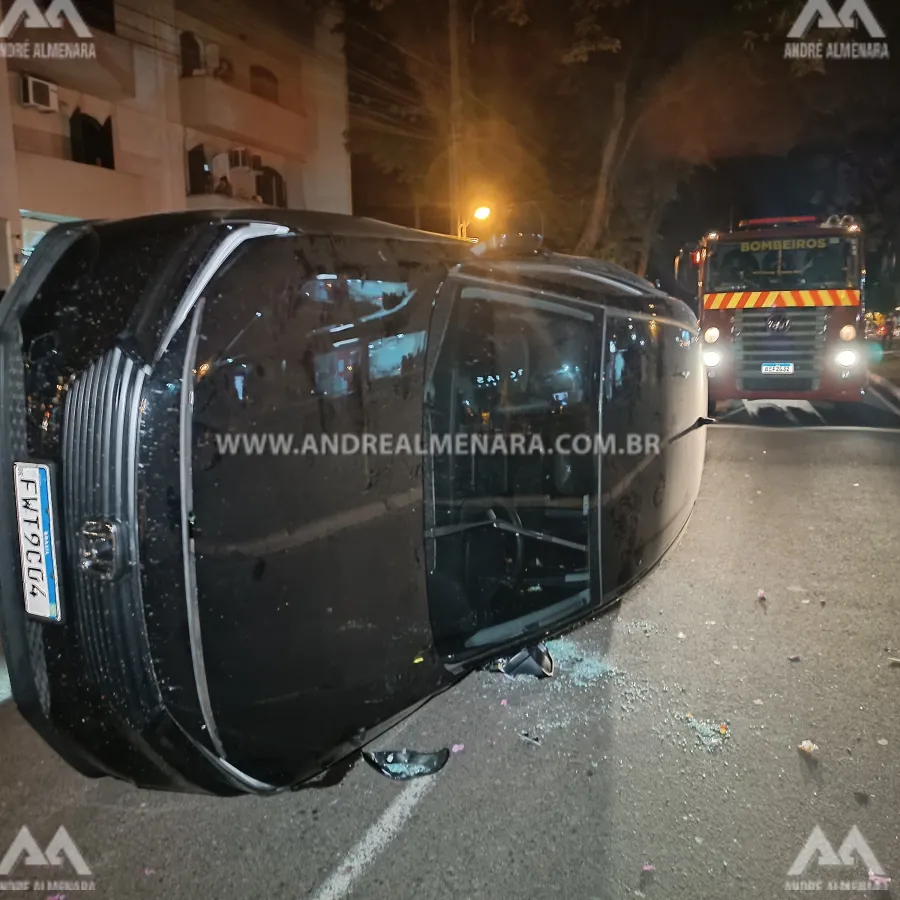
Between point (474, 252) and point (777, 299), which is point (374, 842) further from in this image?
point (777, 299)

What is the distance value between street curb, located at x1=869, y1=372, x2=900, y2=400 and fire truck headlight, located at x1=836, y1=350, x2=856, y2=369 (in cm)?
306

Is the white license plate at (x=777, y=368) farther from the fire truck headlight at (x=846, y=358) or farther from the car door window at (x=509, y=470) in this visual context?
the car door window at (x=509, y=470)

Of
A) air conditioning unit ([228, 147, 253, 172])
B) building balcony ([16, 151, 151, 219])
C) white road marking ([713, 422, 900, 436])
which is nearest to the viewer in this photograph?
white road marking ([713, 422, 900, 436])

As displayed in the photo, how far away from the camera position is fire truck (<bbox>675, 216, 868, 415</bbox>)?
445 inches

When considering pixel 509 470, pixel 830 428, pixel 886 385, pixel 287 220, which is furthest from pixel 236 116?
pixel 287 220


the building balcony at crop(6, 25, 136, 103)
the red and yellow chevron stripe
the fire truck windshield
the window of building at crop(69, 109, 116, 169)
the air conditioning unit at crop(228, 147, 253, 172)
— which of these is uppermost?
the building balcony at crop(6, 25, 136, 103)

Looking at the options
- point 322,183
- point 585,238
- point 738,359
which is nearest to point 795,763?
point 738,359

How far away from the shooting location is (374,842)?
2670 millimetres

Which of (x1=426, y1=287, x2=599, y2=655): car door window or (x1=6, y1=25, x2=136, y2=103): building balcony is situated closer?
(x1=426, y1=287, x2=599, y2=655): car door window

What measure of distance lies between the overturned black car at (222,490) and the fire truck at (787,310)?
9562 millimetres

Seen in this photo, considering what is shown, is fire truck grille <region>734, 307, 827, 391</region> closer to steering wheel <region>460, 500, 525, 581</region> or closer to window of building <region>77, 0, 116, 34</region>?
steering wheel <region>460, 500, 525, 581</region>

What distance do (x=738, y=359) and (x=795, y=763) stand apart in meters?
9.52

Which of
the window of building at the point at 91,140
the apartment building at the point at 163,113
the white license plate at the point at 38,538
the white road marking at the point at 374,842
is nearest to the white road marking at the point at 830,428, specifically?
the white road marking at the point at 374,842

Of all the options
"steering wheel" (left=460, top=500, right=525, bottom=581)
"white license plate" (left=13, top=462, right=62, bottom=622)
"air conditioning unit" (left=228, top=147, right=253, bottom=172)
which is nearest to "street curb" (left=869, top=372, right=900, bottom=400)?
"steering wheel" (left=460, top=500, right=525, bottom=581)
